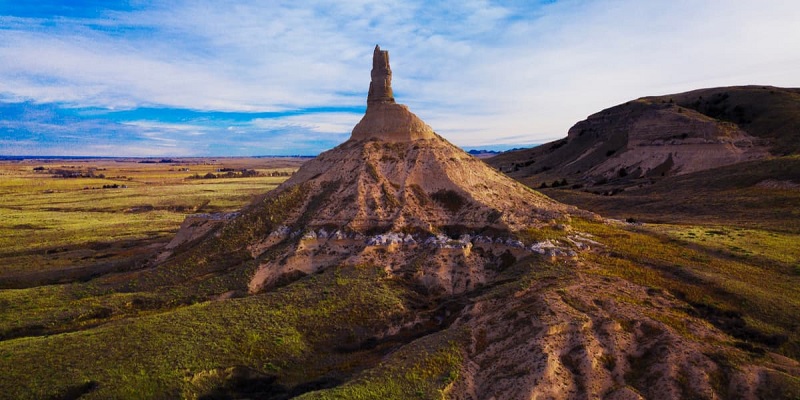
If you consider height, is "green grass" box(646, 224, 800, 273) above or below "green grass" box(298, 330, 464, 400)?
above

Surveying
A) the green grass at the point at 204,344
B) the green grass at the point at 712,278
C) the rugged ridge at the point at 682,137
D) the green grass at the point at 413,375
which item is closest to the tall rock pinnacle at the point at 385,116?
the green grass at the point at 204,344

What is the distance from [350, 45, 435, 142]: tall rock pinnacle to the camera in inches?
1715

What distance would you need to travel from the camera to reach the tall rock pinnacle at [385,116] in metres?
43.6

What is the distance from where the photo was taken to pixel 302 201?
129ft

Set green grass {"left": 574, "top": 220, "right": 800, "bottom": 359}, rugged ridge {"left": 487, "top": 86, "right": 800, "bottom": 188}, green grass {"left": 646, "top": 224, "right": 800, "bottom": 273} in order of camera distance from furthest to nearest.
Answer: rugged ridge {"left": 487, "top": 86, "right": 800, "bottom": 188} < green grass {"left": 646, "top": 224, "right": 800, "bottom": 273} < green grass {"left": 574, "top": 220, "right": 800, "bottom": 359}

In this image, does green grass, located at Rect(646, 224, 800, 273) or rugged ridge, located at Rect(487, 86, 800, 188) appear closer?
green grass, located at Rect(646, 224, 800, 273)

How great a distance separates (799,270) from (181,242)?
154ft

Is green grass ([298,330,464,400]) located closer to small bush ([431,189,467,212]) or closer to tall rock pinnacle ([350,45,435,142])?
small bush ([431,189,467,212])

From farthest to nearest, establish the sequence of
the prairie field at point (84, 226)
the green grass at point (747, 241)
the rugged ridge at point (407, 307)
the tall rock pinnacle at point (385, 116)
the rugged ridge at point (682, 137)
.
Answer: the rugged ridge at point (682, 137), the prairie field at point (84, 226), the tall rock pinnacle at point (385, 116), the green grass at point (747, 241), the rugged ridge at point (407, 307)

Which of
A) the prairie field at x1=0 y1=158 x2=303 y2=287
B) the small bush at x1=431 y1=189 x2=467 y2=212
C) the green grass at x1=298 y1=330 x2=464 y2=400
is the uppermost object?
the small bush at x1=431 y1=189 x2=467 y2=212

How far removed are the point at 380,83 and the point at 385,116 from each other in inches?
131

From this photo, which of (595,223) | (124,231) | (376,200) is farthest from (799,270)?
(124,231)

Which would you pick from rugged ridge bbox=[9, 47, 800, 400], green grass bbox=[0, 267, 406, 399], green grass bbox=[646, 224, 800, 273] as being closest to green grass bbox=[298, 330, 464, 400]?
rugged ridge bbox=[9, 47, 800, 400]

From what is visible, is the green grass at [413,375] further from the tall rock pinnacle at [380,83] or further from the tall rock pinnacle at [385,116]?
the tall rock pinnacle at [380,83]
